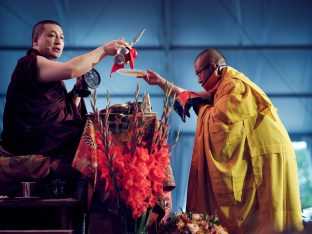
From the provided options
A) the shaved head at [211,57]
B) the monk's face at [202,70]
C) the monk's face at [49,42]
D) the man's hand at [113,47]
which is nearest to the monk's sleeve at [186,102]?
the monk's face at [202,70]

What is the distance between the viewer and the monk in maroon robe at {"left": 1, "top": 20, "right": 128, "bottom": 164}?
Answer: 2.78 meters

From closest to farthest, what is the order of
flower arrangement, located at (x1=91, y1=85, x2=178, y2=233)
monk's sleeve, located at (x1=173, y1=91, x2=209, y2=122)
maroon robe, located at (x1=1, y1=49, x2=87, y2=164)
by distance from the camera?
flower arrangement, located at (x1=91, y1=85, x2=178, y2=233) → maroon robe, located at (x1=1, y1=49, x2=87, y2=164) → monk's sleeve, located at (x1=173, y1=91, x2=209, y2=122)

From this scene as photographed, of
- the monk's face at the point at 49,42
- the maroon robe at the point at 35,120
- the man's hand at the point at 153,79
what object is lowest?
the maroon robe at the point at 35,120

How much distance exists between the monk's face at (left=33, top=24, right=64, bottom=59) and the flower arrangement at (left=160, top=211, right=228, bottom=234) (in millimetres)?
1229

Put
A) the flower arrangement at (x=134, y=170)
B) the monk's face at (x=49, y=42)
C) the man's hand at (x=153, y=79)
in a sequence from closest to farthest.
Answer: the flower arrangement at (x=134, y=170), the monk's face at (x=49, y=42), the man's hand at (x=153, y=79)

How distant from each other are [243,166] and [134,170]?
1182 millimetres

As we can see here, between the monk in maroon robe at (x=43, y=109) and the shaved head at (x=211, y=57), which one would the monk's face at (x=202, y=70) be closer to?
the shaved head at (x=211, y=57)

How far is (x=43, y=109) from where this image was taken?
2834 millimetres

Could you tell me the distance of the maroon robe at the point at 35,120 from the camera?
277cm

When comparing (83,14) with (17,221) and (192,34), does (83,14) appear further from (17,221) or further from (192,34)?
(17,221)

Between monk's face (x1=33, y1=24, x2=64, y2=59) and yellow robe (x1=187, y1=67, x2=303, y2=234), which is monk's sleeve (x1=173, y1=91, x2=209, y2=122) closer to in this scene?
yellow robe (x1=187, y1=67, x2=303, y2=234)

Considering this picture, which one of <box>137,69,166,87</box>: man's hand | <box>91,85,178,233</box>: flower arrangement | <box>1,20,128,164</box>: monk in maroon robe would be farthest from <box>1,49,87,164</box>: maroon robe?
<box>137,69,166,87</box>: man's hand

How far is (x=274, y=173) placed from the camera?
3141mm

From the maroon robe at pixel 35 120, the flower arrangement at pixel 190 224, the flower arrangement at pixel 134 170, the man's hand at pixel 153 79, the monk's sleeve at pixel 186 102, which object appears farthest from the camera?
the man's hand at pixel 153 79
